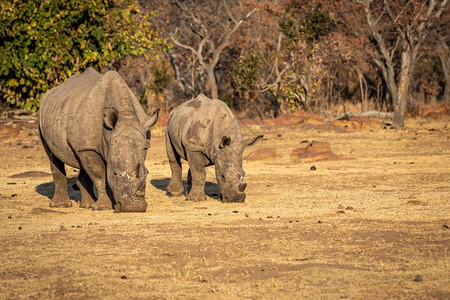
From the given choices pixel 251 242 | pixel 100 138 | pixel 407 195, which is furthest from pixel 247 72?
pixel 251 242

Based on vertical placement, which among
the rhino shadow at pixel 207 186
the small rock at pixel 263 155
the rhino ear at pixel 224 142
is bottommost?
the small rock at pixel 263 155

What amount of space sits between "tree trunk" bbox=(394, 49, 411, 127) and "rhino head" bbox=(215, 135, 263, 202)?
560 inches

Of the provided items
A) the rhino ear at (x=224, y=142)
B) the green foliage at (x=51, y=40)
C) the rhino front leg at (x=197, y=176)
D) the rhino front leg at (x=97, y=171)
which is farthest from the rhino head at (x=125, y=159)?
the green foliage at (x=51, y=40)

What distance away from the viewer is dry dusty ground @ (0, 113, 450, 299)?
6094 mm

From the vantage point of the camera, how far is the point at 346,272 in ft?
21.2

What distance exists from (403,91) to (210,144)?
49.0 ft

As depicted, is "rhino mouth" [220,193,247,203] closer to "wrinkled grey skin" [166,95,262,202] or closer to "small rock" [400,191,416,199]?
"wrinkled grey skin" [166,95,262,202]

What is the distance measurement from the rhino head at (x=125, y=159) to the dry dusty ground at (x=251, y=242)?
0.92ft

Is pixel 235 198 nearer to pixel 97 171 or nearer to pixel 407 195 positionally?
pixel 97 171

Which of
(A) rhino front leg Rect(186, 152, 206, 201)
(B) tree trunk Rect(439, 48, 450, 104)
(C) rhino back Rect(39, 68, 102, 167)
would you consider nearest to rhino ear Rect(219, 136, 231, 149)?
(A) rhino front leg Rect(186, 152, 206, 201)

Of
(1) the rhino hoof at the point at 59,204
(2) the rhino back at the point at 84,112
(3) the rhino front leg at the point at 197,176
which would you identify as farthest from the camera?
(3) the rhino front leg at the point at 197,176

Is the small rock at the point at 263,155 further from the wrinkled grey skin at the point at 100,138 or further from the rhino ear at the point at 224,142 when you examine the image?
the wrinkled grey skin at the point at 100,138

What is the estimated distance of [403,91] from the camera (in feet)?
81.5

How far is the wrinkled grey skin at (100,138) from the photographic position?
9555 millimetres
